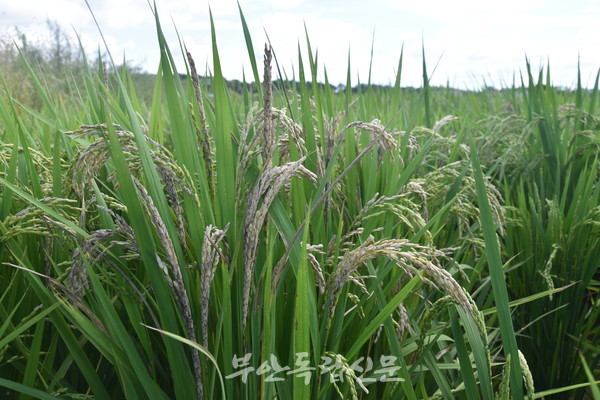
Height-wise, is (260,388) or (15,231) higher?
(15,231)

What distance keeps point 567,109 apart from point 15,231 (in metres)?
2.90

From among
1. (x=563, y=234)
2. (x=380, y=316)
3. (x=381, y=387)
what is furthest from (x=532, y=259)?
(x=380, y=316)

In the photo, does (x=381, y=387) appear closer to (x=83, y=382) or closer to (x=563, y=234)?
(x=83, y=382)

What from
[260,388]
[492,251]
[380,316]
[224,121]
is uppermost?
[224,121]

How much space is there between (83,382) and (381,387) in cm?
72

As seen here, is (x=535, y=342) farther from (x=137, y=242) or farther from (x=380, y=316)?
(x=137, y=242)

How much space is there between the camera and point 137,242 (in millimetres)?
922

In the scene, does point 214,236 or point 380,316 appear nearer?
point 214,236

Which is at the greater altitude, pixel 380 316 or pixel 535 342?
pixel 380 316

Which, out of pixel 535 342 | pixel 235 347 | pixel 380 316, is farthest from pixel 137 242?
pixel 535 342

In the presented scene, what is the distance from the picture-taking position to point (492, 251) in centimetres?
99

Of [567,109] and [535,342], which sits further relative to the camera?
[567,109]

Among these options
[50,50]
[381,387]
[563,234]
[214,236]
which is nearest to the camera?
[214,236]

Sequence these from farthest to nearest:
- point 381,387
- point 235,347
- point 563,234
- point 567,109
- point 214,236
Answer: point 567,109 → point 563,234 → point 381,387 → point 235,347 → point 214,236
